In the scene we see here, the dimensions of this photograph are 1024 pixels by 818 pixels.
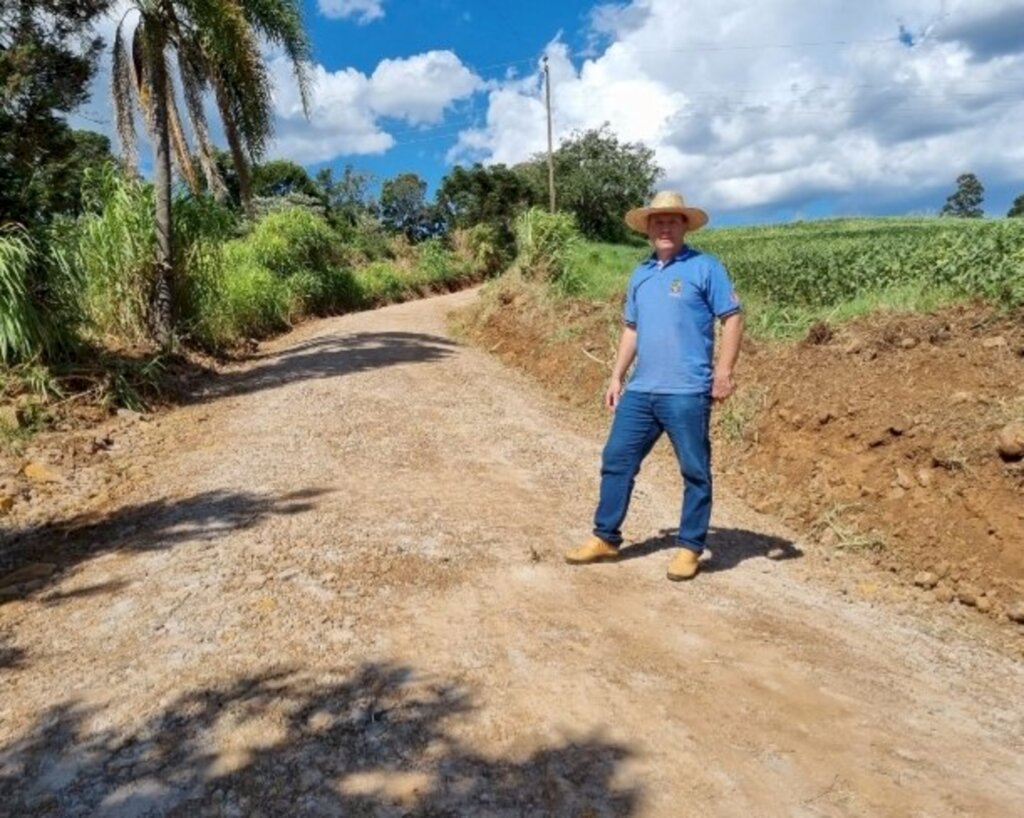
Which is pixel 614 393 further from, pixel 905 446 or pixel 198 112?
pixel 198 112

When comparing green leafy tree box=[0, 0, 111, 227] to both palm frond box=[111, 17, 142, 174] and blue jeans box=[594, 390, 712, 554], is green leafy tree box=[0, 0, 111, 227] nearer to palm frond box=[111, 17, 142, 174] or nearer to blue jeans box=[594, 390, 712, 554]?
palm frond box=[111, 17, 142, 174]

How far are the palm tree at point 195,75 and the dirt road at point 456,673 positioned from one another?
4887mm

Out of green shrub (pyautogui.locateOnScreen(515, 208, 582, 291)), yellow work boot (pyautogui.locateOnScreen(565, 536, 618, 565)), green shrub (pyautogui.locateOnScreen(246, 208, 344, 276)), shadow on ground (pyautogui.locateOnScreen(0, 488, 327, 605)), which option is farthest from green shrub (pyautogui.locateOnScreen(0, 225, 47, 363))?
green shrub (pyautogui.locateOnScreen(246, 208, 344, 276))

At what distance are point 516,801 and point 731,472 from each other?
14.2ft

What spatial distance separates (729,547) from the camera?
475cm

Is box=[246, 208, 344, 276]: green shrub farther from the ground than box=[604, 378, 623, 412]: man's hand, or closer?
farther from the ground

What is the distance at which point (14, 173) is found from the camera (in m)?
7.68

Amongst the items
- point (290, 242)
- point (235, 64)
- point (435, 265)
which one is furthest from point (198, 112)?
point (435, 265)

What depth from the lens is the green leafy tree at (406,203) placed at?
52.4m

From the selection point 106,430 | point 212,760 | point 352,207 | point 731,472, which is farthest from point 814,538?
point 352,207

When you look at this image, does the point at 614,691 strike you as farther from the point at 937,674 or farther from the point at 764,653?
the point at 937,674

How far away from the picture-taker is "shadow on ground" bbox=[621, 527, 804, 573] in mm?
4434

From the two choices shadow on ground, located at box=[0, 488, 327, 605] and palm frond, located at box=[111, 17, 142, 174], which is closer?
shadow on ground, located at box=[0, 488, 327, 605]

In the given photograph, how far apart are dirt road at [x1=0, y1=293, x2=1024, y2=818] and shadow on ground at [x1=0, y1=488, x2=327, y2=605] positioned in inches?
1.0
